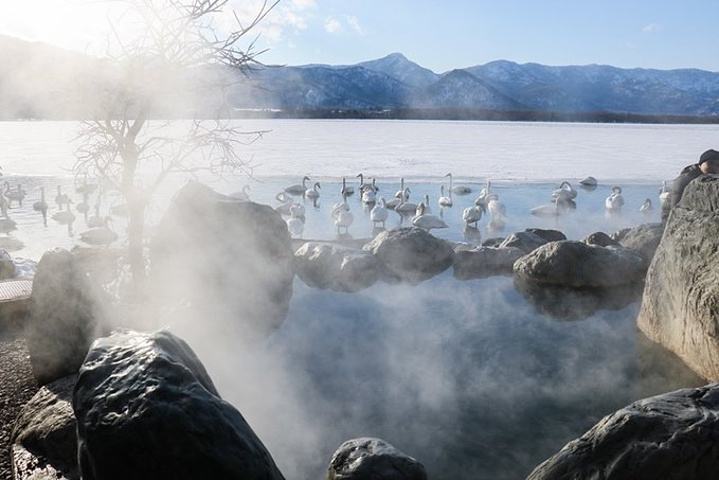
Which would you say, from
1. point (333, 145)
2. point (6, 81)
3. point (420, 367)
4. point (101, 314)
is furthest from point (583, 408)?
point (333, 145)

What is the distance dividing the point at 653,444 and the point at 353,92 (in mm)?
116753

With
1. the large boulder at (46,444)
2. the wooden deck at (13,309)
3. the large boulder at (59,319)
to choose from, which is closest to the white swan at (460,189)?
the wooden deck at (13,309)

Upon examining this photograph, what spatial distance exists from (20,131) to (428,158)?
113ft

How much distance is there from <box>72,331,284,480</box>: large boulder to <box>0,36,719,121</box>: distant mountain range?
524 cm

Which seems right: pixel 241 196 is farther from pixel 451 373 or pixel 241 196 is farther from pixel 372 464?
pixel 372 464

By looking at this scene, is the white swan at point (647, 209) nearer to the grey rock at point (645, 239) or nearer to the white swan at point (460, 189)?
the white swan at point (460, 189)

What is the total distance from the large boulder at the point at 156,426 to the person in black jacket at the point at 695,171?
21.5 feet

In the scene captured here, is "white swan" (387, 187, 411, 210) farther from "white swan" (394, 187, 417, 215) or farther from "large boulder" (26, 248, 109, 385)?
"large boulder" (26, 248, 109, 385)

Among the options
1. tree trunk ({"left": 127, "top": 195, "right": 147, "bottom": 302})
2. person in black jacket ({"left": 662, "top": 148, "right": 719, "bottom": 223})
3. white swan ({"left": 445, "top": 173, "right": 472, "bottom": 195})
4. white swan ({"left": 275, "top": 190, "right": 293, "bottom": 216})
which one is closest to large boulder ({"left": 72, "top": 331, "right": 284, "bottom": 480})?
tree trunk ({"left": 127, "top": 195, "right": 147, "bottom": 302})

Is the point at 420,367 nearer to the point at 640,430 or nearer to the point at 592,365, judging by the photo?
the point at 592,365

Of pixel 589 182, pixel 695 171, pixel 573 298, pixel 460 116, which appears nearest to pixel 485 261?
pixel 573 298

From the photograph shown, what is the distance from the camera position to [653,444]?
278 centimetres

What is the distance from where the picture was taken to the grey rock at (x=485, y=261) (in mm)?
9281

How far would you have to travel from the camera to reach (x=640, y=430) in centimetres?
286
